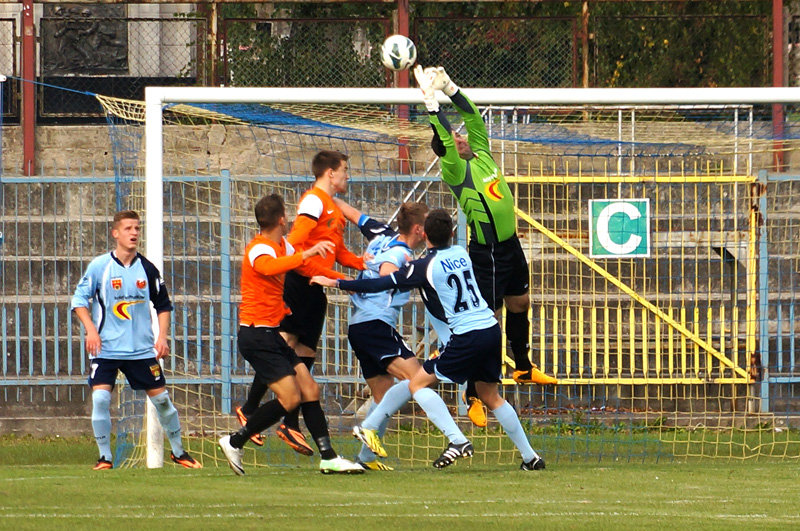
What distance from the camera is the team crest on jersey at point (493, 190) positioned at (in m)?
8.88

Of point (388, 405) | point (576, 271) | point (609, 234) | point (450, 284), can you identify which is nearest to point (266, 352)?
point (388, 405)

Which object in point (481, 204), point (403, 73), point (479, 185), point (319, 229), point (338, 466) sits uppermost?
point (403, 73)

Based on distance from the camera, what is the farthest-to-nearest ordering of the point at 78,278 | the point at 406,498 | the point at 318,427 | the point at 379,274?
1. the point at 78,278
2. the point at 379,274
3. the point at 318,427
4. the point at 406,498

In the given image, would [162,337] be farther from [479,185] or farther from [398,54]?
[398,54]

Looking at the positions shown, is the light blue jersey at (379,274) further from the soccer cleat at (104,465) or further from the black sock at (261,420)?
the soccer cleat at (104,465)

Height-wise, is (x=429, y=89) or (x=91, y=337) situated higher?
(x=429, y=89)

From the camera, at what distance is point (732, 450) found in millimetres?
11523

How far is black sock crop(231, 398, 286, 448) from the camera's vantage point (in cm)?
→ 821

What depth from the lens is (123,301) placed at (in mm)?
9273

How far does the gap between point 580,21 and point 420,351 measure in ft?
14.9

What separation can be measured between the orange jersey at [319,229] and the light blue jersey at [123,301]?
4.00ft

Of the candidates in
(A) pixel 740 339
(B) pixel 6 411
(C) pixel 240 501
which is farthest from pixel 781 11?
(C) pixel 240 501

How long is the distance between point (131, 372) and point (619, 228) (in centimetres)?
585

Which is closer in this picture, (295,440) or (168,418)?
(295,440)
